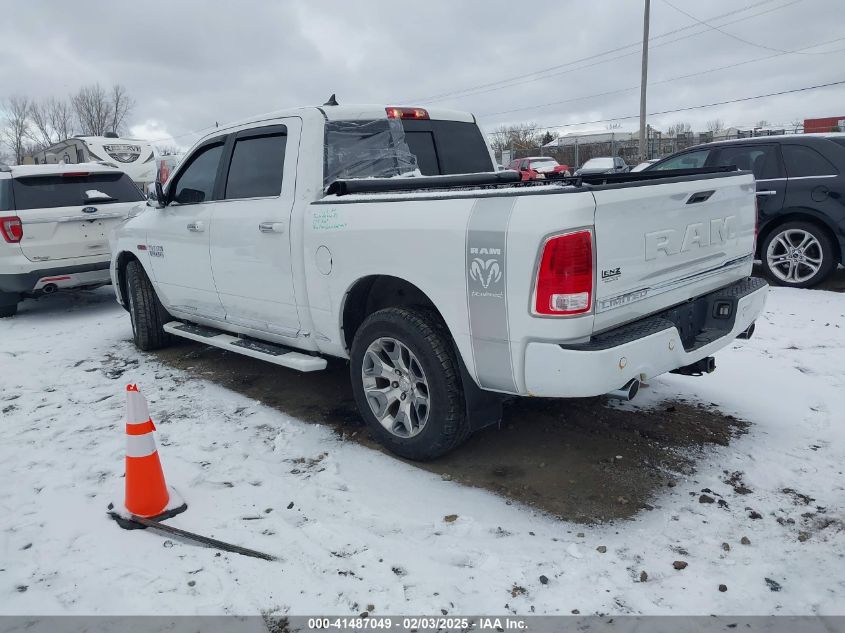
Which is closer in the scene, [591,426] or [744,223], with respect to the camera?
[744,223]

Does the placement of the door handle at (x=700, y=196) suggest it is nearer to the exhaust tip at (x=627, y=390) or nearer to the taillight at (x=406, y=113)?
the exhaust tip at (x=627, y=390)

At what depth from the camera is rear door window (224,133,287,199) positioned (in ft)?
14.2

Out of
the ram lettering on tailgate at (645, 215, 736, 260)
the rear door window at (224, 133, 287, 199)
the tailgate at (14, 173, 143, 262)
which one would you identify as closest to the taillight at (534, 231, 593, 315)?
the ram lettering on tailgate at (645, 215, 736, 260)

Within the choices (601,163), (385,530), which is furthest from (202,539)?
(601,163)

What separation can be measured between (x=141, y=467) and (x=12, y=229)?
227 inches

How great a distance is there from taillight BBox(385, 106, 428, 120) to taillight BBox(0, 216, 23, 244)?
538 centimetres

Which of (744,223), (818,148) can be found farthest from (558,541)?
(818,148)

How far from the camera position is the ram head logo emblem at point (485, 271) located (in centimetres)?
293

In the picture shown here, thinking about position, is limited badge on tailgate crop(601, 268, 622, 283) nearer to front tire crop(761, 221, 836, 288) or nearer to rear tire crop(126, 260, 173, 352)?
rear tire crop(126, 260, 173, 352)

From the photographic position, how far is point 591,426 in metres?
4.11

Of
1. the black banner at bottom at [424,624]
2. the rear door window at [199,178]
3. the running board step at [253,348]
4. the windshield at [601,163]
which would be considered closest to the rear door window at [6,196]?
the running board step at [253,348]

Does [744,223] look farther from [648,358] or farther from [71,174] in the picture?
[71,174]

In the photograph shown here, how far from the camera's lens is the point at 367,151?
4.34 metres

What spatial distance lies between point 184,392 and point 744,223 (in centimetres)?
418
